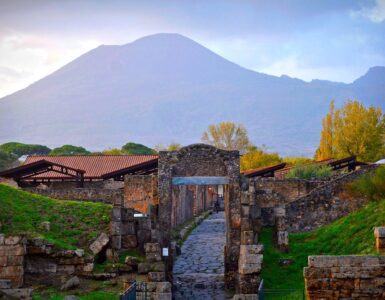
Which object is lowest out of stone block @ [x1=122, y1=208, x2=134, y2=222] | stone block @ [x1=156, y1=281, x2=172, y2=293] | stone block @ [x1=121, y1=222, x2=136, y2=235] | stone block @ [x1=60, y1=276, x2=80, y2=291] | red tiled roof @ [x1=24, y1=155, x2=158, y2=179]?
stone block @ [x1=156, y1=281, x2=172, y2=293]

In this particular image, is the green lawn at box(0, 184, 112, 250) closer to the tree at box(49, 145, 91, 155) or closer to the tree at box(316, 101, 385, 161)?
the tree at box(316, 101, 385, 161)

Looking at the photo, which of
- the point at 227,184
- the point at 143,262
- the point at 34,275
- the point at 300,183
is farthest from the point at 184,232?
the point at 34,275

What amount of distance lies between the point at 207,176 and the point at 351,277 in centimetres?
1228

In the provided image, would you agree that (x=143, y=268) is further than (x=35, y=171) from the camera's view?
No

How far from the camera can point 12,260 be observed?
61.9 feet

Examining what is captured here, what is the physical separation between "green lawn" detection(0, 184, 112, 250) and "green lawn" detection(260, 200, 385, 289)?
6.01 meters

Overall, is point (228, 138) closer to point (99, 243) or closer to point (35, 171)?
point (35, 171)

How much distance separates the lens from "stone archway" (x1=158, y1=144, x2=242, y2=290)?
24438 mm

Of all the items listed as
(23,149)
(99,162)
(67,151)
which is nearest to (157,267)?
(99,162)

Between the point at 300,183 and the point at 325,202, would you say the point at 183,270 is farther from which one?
the point at 300,183

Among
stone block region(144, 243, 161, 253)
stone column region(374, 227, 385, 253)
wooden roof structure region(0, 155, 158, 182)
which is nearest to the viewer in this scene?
stone column region(374, 227, 385, 253)

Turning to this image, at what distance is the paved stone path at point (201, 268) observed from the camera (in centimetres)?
2242

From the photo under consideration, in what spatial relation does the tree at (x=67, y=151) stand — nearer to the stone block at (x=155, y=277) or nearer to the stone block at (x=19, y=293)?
the stone block at (x=155, y=277)

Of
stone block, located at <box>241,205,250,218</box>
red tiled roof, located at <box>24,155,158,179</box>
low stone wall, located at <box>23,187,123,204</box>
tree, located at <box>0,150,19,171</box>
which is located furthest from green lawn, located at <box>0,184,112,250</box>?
tree, located at <box>0,150,19,171</box>
